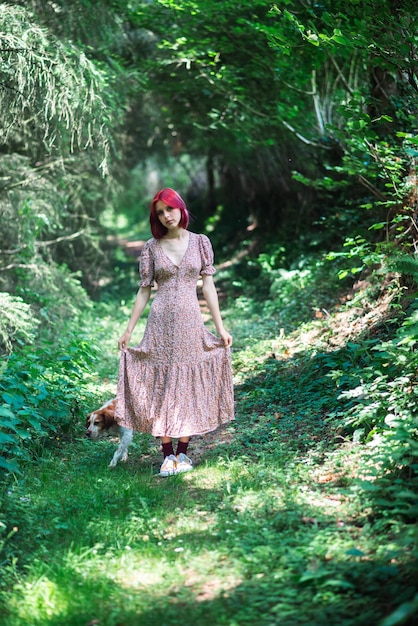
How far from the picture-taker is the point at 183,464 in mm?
5711

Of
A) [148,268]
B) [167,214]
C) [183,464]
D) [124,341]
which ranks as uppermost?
[167,214]

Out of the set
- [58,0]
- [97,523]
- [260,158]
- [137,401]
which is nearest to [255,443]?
[137,401]

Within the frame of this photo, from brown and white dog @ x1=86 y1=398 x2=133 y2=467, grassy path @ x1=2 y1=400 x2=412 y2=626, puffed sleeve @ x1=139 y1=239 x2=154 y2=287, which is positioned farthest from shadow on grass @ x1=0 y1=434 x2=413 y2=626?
puffed sleeve @ x1=139 y1=239 x2=154 y2=287

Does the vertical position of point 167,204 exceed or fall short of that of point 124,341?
it exceeds it

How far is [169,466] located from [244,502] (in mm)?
1034

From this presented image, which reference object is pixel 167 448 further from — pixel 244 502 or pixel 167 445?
pixel 244 502

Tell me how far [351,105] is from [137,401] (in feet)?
12.5

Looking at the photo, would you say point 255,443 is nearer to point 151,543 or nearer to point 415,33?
point 151,543

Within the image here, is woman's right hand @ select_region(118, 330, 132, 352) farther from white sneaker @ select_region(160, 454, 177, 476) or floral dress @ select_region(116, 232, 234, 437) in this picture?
white sneaker @ select_region(160, 454, 177, 476)

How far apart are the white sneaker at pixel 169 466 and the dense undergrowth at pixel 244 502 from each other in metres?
0.13

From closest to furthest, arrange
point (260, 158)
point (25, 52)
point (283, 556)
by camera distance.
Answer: point (283, 556)
point (25, 52)
point (260, 158)

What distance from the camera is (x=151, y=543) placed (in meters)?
4.27

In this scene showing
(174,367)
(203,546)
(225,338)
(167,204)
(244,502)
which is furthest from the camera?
(225,338)

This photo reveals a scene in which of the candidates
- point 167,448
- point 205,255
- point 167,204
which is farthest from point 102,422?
point 167,204
